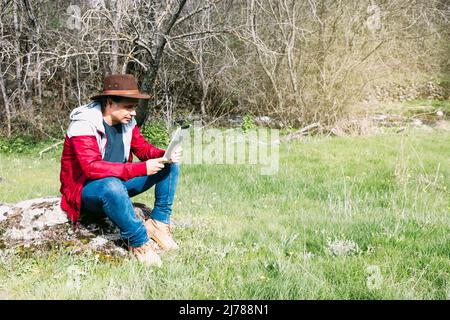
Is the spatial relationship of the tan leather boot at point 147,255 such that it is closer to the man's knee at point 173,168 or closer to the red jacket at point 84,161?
the red jacket at point 84,161

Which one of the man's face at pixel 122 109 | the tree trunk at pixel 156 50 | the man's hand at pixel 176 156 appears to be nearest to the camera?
the man's face at pixel 122 109

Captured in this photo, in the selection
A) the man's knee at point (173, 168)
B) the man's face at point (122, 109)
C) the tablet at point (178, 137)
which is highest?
the man's face at point (122, 109)

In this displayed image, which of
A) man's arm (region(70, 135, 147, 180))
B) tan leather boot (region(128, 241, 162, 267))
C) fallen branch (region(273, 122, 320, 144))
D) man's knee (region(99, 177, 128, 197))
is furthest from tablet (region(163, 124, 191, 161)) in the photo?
fallen branch (region(273, 122, 320, 144))

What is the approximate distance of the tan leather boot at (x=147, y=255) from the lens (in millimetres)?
3227

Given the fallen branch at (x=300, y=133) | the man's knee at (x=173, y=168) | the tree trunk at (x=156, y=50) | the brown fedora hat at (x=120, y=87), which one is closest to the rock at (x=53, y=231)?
the man's knee at (x=173, y=168)

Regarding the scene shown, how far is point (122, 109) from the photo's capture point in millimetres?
3502

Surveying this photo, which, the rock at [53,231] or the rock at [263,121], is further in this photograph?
the rock at [263,121]

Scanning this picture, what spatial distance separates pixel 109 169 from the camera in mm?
3316

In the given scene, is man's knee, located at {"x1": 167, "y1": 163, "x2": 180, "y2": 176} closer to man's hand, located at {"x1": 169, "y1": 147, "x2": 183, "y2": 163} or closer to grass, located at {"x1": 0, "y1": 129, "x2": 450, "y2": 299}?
man's hand, located at {"x1": 169, "y1": 147, "x2": 183, "y2": 163}

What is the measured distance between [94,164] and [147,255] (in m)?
0.77

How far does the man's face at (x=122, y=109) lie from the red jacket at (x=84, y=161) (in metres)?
0.10
